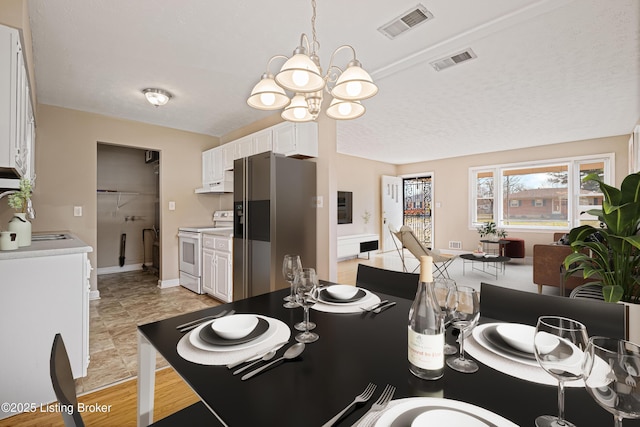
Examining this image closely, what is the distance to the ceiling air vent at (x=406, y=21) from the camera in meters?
1.98

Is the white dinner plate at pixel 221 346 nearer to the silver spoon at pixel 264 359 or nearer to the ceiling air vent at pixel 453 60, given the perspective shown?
the silver spoon at pixel 264 359

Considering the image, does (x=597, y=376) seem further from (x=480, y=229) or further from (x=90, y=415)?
(x=480, y=229)

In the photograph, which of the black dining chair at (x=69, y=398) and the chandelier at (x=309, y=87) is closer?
the black dining chair at (x=69, y=398)

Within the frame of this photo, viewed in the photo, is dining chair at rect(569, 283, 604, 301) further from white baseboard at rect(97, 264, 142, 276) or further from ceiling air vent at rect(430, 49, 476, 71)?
white baseboard at rect(97, 264, 142, 276)

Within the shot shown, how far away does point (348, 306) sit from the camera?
1241 millimetres

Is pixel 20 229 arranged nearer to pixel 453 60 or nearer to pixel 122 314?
pixel 122 314

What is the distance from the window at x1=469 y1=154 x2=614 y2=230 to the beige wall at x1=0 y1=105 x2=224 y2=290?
6656 millimetres

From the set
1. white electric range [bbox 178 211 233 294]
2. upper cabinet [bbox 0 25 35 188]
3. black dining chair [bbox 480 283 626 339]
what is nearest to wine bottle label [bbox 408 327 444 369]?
black dining chair [bbox 480 283 626 339]

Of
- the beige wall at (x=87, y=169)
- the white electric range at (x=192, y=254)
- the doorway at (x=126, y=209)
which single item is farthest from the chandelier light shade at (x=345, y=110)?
the doorway at (x=126, y=209)

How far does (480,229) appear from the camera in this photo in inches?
268

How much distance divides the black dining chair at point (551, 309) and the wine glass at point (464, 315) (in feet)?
1.82

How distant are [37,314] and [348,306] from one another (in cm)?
196

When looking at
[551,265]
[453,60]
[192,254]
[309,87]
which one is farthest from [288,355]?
[551,265]

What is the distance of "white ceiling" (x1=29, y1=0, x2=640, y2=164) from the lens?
6.57 ft
